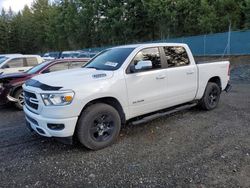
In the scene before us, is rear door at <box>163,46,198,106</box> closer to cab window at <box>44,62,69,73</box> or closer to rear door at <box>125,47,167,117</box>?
rear door at <box>125,47,167,117</box>

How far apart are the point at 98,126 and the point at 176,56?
2.59m

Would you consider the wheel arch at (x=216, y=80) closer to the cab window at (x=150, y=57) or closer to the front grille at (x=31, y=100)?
the cab window at (x=150, y=57)

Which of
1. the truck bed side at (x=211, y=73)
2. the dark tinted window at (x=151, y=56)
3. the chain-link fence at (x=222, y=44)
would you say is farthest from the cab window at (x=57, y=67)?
the chain-link fence at (x=222, y=44)

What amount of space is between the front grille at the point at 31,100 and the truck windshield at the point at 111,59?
1422 millimetres

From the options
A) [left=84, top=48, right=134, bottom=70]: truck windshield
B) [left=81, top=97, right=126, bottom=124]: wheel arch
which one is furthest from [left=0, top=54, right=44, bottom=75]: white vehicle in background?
[left=81, top=97, right=126, bottom=124]: wheel arch

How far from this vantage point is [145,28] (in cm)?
3447

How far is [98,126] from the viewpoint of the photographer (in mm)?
4668

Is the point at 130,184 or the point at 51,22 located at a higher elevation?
the point at 51,22

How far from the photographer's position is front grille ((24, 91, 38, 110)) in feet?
14.9

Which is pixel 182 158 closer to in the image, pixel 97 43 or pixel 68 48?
pixel 97 43

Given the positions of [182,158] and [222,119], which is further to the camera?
[222,119]

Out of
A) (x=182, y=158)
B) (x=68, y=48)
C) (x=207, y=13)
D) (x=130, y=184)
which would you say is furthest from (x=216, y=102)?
(x=68, y=48)

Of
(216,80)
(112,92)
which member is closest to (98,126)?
(112,92)

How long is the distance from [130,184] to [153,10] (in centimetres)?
2826
